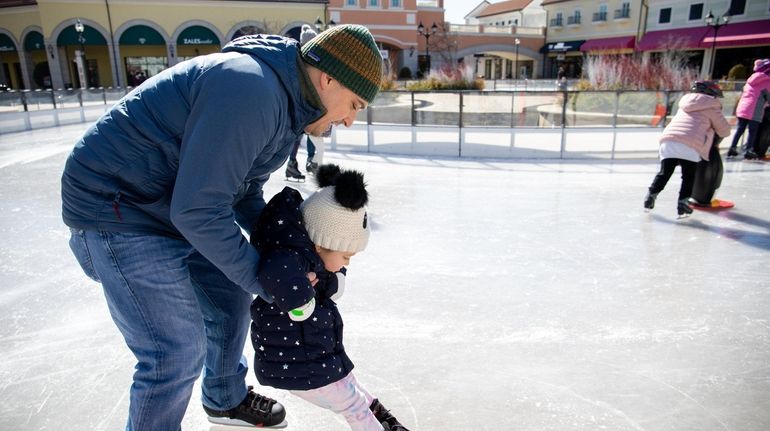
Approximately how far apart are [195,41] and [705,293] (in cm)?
2846

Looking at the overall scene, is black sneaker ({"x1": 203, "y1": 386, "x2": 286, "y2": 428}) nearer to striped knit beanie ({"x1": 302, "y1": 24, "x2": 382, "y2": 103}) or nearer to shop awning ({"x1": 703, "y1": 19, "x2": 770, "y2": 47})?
striped knit beanie ({"x1": 302, "y1": 24, "x2": 382, "y2": 103})

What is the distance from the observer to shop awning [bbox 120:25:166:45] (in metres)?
25.8

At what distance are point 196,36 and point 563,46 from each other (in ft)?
87.2

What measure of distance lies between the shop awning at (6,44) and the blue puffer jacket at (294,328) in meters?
33.1

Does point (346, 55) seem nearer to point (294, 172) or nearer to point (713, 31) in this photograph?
point (294, 172)

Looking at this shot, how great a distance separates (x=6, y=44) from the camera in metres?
27.3

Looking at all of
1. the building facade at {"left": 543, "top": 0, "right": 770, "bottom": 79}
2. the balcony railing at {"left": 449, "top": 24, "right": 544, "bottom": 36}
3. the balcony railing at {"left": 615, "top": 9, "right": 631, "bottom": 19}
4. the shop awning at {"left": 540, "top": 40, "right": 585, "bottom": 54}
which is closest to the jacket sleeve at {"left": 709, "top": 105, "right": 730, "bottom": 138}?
the building facade at {"left": 543, "top": 0, "right": 770, "bottom": 79}

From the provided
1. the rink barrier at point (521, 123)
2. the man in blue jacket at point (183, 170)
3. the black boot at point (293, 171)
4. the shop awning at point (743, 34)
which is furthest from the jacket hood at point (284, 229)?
the shop awning at point (743, 34)

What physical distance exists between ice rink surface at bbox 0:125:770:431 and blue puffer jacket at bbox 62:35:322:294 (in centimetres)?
92

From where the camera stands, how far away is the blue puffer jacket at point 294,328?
1.39 metres

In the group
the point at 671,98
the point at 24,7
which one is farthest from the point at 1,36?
the point at 671,98

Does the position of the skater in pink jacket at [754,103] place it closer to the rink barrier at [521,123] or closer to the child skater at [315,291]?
the rink barrier at [521,123]

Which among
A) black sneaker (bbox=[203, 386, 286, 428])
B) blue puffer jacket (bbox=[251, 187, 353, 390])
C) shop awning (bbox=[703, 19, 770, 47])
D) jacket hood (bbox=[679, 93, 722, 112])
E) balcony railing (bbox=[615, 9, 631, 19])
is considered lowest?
black sneaker (bbox=[203, 386, 286, 428])

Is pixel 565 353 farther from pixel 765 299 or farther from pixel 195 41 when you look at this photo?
pixel 195 41
